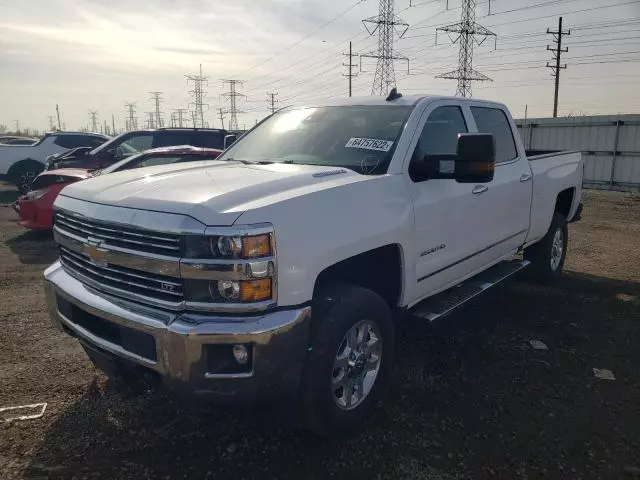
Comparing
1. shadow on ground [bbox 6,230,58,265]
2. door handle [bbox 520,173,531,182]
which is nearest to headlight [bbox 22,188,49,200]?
shadow on ground [bbox 6,230,58,265]

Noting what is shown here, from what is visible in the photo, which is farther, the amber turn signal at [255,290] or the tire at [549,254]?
the tire at [549,254]

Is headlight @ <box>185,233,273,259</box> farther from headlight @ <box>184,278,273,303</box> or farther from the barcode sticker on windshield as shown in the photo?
the barcode sticker on windshield

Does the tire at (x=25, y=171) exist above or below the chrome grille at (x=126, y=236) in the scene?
below

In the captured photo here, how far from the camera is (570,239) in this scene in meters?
8.88

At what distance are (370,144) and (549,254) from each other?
11.2 ft

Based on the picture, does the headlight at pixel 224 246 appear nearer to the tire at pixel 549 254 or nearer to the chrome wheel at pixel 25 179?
the tire at pixel 549 254

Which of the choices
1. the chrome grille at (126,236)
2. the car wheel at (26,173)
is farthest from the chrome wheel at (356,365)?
the car wheel at (26,173)

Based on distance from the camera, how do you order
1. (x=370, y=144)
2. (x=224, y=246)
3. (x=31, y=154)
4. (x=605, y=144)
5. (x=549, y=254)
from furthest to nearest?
(x=605, y=144), (x=31, y=154), (x=549, y=254), (x=370, y=144), (x=224, y=246)

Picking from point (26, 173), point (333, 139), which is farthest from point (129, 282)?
point (26, 173)

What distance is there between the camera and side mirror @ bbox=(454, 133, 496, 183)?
3.09m

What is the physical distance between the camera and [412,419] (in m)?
3.21

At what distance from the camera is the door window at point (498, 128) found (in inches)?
179

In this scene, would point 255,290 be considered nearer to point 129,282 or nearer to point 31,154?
point 129,282

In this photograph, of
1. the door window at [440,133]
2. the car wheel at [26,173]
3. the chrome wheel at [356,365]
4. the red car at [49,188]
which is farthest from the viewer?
the car wheel at [26,173]
